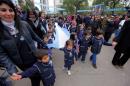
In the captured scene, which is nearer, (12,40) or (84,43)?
(12,40)

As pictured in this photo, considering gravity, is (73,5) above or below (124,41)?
below

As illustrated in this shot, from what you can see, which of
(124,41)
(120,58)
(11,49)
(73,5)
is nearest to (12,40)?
(11,49)

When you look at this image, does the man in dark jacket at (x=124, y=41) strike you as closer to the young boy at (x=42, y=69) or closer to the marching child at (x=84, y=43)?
the marching child at (x=84, y=43)

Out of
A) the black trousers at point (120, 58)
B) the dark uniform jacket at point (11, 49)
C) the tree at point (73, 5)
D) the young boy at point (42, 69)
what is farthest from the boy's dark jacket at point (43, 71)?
the tree at point (73, 5)

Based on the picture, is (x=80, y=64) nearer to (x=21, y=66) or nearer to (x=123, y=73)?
(x=123, y=73)

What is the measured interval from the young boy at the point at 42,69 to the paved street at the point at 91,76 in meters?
1.76

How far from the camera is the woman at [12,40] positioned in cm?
295

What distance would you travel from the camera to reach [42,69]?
3.82m

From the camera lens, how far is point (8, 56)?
3.13m

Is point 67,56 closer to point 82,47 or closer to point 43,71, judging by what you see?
point 82,47

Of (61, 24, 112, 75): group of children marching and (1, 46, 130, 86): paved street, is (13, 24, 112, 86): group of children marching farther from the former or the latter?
(1, 46, 130, 86): paved street

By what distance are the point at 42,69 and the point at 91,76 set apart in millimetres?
2919

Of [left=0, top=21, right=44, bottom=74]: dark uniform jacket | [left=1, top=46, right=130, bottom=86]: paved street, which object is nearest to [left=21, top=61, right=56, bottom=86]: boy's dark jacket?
[left=0, top=21, right=44, bottom=74]: dark uniform jacket

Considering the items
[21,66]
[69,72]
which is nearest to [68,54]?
[69,72]
